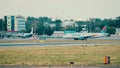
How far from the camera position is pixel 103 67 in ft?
82.4

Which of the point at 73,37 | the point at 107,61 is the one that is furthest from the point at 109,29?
the point at 107,61

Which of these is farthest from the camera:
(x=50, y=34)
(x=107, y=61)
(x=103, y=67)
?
(x=50, y=34)

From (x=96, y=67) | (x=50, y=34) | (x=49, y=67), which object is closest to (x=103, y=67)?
(x=96, y=67)

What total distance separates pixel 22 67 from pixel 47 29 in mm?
165134

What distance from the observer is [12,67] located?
83.3ft

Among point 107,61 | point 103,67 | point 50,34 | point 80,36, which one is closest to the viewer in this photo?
point 103,67

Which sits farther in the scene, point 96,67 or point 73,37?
point 73,37

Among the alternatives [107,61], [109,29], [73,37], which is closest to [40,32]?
[109,29]

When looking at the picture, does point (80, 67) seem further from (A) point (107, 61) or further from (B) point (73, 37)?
(B) point (73, 37)

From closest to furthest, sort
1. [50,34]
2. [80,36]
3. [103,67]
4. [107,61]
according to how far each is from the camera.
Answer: [103,67] → [107,61] → [80,36] → [50,34]

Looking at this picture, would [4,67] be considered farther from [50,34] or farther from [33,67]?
[50,34]

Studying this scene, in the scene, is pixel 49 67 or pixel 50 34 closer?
pixel 49 67

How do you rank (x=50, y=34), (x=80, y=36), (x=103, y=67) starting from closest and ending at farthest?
(x=103, y=67)
(x=80, y=36)
(x=50, y=34)

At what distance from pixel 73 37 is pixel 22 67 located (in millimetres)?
81374
